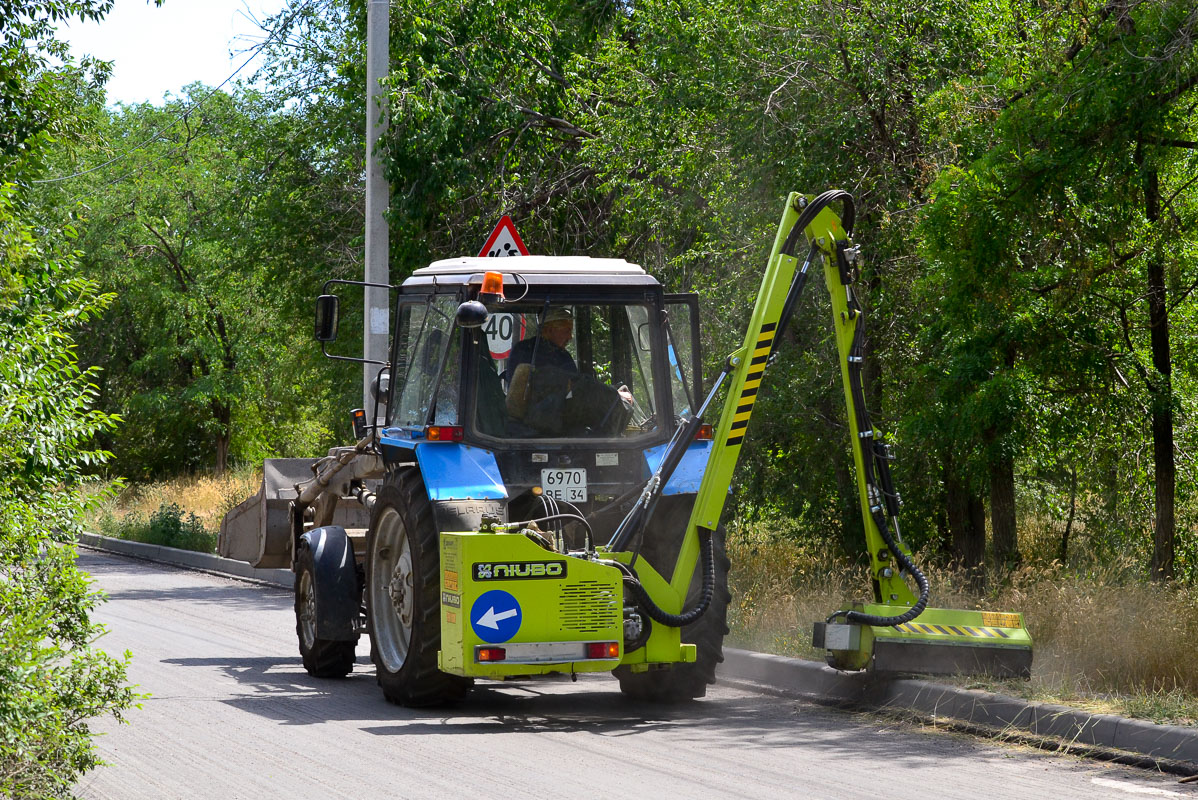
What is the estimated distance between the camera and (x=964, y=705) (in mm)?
8117

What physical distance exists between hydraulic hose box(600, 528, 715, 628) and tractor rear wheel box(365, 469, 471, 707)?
1.15 m

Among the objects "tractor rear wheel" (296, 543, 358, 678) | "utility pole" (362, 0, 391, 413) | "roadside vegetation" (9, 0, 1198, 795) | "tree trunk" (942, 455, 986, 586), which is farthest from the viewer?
"utility pole" (362, 0, 391, 413)

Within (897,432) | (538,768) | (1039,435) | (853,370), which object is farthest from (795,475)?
(538,768)

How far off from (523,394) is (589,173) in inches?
338

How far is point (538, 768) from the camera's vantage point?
704 cm

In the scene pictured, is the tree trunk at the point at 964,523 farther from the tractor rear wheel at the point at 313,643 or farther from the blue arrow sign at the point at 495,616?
the blue arrow sign at the point at 495,616

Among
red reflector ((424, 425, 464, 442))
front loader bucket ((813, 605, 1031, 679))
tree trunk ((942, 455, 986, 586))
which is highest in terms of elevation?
red reflector ((424, 425, 464, 442))

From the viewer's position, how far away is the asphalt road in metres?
6.57

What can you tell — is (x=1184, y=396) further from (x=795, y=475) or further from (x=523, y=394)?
(x=523, y=394)

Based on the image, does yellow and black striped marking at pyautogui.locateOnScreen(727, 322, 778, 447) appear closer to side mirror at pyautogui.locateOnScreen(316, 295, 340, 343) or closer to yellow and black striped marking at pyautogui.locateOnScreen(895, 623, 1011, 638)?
yellow and black striped marking at pyautogui.locateOnScreen(895, 623, 1011, 638)

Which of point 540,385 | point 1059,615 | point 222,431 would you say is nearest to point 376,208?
point 540,385

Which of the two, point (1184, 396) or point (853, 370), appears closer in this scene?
point (853, 370)

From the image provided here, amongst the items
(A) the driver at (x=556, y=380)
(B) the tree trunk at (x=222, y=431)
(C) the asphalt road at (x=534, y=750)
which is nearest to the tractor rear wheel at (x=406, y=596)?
(C) the asphalt road at (x=534, y=750)

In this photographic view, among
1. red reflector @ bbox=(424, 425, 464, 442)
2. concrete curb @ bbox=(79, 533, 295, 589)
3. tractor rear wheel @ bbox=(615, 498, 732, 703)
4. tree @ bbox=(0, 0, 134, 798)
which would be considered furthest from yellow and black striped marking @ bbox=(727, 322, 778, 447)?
concrete curb @ bbox=(79, 533, 295, 589)
